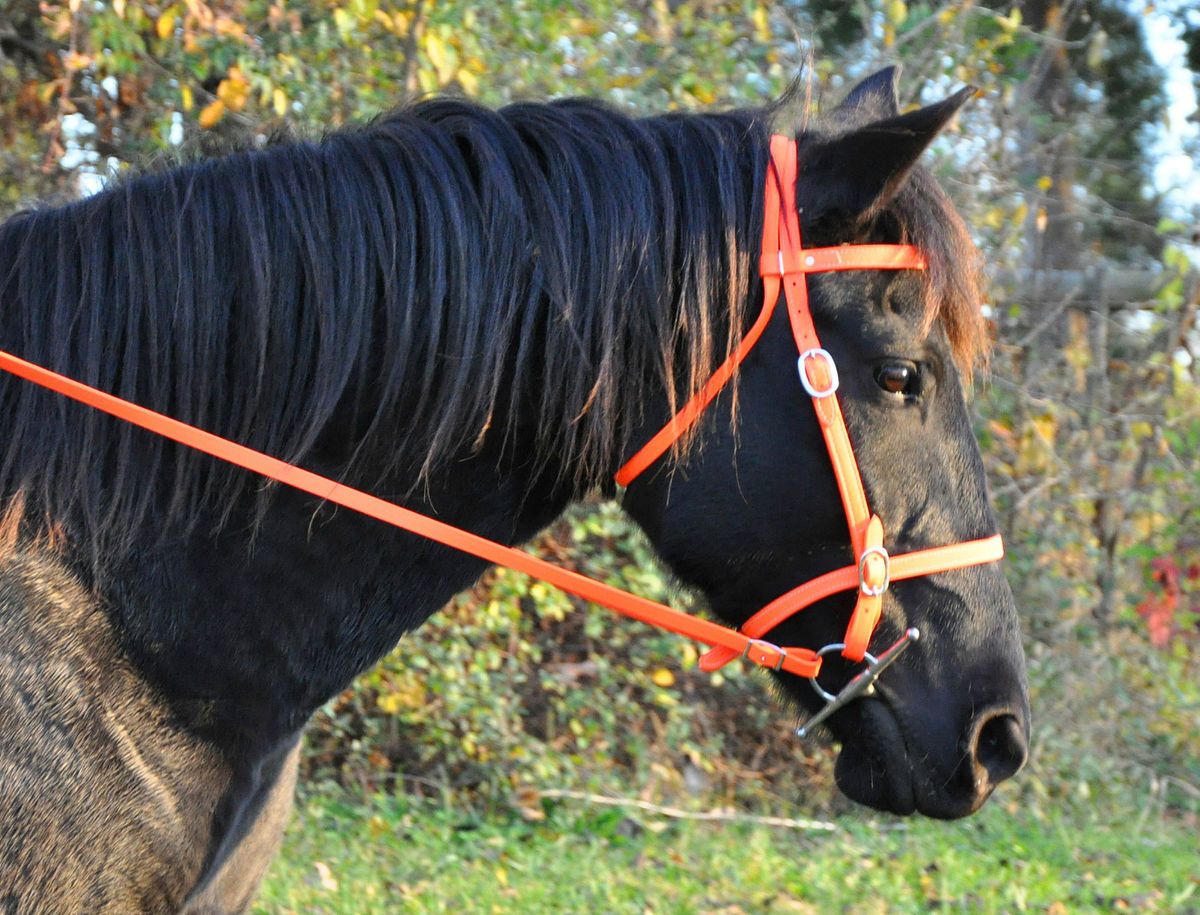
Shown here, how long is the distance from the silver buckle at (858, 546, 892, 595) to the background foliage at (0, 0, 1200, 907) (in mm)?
2946

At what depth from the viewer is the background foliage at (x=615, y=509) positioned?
4699 millimetres

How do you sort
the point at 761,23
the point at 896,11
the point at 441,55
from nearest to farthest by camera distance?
the point at 441,55 < the point at 761,23 < the point at 896,11

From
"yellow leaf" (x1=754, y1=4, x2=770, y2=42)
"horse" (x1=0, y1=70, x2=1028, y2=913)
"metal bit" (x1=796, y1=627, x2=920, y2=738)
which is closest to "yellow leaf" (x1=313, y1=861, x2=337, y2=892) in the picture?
"horse" (x1=0, y1=70, x2=1028, y2=913)

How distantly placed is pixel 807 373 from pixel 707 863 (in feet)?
10.1

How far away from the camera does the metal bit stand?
1.92 metres

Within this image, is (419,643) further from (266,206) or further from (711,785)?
(266,206)

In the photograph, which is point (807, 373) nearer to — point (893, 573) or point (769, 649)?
point (893, 573)

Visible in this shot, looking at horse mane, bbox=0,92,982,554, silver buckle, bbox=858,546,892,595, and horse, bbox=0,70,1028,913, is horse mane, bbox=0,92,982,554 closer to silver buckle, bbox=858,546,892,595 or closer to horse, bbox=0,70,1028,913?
horse, bbox=0,70,1028,913

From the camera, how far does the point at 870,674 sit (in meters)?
1.92

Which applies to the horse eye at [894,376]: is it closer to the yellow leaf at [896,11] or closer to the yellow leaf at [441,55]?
the yellow leaf at [441,55]

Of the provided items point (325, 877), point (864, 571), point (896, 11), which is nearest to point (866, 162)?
point (864, 571)

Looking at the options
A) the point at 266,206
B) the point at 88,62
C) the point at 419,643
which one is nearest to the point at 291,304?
the point at 266,206

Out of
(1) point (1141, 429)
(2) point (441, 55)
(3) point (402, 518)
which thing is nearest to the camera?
(3) point (402, 518)

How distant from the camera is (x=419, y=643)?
505cm
